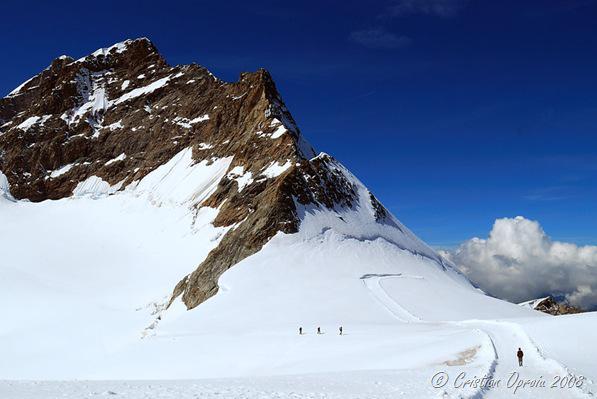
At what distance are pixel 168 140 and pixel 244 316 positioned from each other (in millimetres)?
78018

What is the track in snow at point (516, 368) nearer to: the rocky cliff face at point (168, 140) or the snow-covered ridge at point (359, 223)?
the snow-covered ridge at point (359, 223)

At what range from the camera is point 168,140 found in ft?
386

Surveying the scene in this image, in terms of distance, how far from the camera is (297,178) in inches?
2825

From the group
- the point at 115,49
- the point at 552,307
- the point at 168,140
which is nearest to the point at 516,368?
the point at 552,307

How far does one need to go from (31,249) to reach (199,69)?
69436 mm

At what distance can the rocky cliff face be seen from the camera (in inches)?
2709

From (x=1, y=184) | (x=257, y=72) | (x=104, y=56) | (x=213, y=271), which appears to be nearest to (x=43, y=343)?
(x=213, y=271)

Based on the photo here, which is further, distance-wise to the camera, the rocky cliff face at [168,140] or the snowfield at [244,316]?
the rocky cliff face at [168,140]

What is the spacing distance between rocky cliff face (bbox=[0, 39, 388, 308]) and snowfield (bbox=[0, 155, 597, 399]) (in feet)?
12.1

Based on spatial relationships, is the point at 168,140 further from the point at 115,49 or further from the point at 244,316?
the point at 244,316

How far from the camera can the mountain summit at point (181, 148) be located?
70031mm

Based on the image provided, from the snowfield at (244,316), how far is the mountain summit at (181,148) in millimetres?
1949

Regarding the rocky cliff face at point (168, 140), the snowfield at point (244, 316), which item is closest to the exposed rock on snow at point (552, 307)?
the snowfield at point (244, 316)

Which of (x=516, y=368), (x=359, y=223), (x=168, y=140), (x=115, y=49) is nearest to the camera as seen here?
(x=516, y=368)
